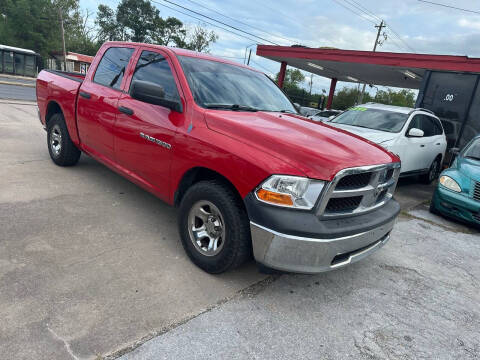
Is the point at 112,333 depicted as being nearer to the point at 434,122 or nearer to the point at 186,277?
the point at 186,277

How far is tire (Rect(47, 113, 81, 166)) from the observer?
16.6 ft

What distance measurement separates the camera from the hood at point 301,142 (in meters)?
2.48

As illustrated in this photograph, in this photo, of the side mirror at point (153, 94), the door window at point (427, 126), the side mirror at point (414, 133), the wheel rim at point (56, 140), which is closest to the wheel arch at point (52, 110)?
the wheel rim at point (56, 140)

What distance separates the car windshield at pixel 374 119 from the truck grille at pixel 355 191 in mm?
4362

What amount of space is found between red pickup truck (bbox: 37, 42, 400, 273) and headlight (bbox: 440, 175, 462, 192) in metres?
2.68

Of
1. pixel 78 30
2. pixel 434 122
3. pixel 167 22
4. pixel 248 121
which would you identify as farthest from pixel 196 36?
pixel 248 121

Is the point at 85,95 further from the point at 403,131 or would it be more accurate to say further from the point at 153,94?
the point at 403,131

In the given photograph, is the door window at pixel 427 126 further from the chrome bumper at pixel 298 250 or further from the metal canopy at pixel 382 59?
the chrome bumper at pixel 298 250

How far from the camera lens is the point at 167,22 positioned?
203ft

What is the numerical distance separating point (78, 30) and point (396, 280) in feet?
235

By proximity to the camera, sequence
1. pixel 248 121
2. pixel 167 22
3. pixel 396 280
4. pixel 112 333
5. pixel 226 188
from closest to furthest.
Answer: pixel 112 333
pixel 226 188
pixel 248 121
pixel 396 280
pixel 167 22

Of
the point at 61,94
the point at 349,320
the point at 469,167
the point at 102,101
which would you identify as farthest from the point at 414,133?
the point at 61,94

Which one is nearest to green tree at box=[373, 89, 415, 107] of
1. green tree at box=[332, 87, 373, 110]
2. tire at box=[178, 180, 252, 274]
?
green tree at box=[332, 87, 373, 110]

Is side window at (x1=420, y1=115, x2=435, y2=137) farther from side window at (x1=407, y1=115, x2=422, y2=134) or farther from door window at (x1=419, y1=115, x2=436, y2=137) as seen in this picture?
side window at (x1=407, y1=115, x2=422, y2=134)
